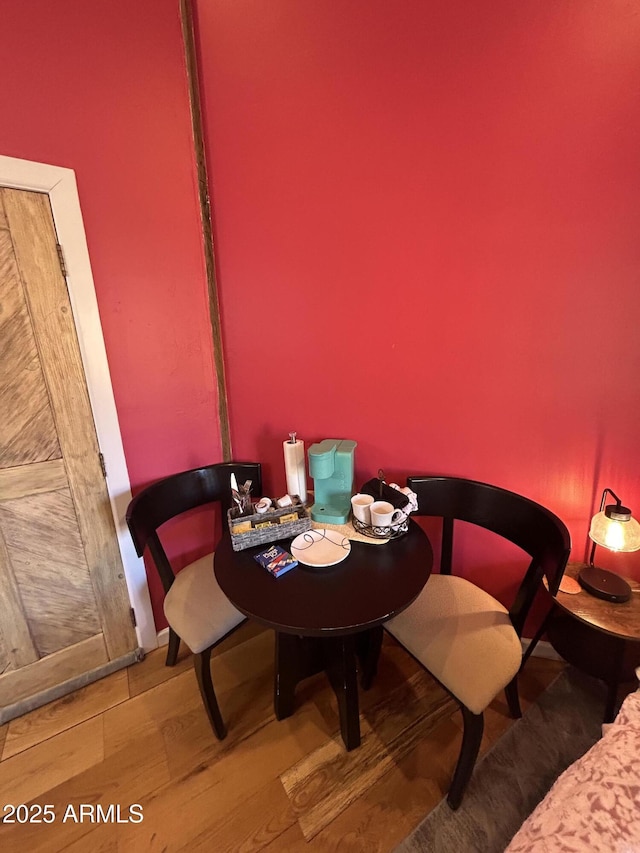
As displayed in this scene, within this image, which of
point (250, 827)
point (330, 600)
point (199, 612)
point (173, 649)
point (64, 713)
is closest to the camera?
point (330, 600)

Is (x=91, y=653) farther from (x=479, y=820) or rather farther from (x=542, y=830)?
(x=542, y=830)

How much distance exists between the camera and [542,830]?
2.12 feet

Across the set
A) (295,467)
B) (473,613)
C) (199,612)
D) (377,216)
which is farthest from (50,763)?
(377,216)

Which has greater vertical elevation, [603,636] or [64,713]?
[603,636]

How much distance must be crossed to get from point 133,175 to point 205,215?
0.29m

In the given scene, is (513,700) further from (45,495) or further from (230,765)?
(45,495)

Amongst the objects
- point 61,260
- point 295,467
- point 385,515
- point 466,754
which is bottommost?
point 466,754

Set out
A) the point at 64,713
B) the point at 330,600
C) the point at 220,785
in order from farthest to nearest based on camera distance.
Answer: the point at 64,713, the point at 220,785, the point at 330,600

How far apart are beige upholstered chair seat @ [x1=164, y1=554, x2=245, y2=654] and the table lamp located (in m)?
1.37

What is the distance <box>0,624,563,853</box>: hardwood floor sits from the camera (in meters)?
1.16

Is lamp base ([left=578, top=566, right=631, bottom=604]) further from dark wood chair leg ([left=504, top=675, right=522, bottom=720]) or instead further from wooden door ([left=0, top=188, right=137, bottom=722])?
wooden door ([left=0, top=188, right=137, bottom=722])

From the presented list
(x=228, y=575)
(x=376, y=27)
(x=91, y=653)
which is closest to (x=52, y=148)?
(x=376, y=27)

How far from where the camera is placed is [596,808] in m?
0.64

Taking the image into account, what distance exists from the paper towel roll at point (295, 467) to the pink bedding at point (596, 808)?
1.05 meters
